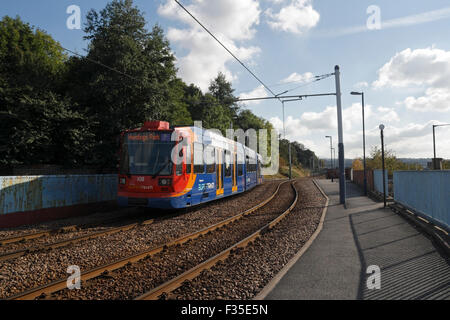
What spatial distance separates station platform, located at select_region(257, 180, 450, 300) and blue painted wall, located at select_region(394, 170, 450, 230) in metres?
0.80

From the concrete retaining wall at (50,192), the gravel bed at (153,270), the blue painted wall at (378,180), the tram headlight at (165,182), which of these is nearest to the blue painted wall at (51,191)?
the concrete retaining wall at (50,192)

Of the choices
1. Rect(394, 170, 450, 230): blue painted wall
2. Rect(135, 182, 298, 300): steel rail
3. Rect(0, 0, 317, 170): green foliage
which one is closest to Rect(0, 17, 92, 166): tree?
Rect(0, 0, 317, 170): green foliage

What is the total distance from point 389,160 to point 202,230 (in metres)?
30.5

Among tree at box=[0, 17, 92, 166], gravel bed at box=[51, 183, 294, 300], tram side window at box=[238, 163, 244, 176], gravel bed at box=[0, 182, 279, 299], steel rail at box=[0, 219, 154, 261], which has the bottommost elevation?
gravel bed at box=[51, 183, 294, 300]

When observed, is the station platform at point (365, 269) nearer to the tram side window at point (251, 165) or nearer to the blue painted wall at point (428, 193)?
the blue painted wall at point (428, 193)

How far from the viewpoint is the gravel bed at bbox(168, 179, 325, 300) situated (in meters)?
4.63

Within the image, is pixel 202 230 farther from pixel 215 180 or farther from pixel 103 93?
pixel 103 93

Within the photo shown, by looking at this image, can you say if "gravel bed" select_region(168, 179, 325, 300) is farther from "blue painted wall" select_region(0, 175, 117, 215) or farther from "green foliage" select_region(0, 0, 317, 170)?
"green foliage" select_region(0, 0, 317, 170)

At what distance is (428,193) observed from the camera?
937 centimetres

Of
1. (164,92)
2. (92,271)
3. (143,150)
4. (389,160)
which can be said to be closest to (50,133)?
Result: (164,92)

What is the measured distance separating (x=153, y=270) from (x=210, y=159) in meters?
7.67

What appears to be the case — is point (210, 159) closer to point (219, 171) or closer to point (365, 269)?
point (219, 171)

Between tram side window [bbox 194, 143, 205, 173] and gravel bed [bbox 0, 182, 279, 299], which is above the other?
tram side window [bbox 194, 143, 205, 173]

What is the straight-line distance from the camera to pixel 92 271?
210 inches
